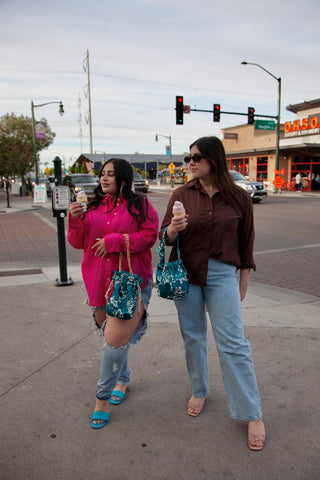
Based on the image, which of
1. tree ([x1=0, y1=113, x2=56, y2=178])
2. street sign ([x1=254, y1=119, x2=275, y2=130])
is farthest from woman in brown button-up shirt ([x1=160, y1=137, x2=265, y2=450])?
tree ([x1=0, y1=113, x2=56, y2=178])

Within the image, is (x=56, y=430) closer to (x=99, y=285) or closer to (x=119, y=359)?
(x=119, y=359)

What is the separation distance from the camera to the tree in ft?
110

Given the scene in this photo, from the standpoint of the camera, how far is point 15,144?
33688 mm

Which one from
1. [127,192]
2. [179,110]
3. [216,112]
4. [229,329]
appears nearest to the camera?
[229,329]

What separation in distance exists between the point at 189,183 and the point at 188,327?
0.94m

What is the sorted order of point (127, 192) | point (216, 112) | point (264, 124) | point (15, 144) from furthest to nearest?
1. point (15, 144)
2. point (264, 124)
3. point (216, 112)
4. point (127, 192)

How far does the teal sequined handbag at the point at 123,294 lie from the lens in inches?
95.3

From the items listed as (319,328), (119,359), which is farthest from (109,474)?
(319,328)

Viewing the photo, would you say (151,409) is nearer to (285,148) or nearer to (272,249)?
(272,249)

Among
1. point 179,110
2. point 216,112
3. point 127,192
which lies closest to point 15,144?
point 179,110

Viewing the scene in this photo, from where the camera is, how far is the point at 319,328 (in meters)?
4.04

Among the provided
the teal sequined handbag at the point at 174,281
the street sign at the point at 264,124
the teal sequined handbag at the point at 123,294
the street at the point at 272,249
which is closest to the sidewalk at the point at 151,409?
the teal sequined handbag at the point at 123,294

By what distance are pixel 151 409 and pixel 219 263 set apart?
114cm

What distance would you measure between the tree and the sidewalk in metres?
31.9
